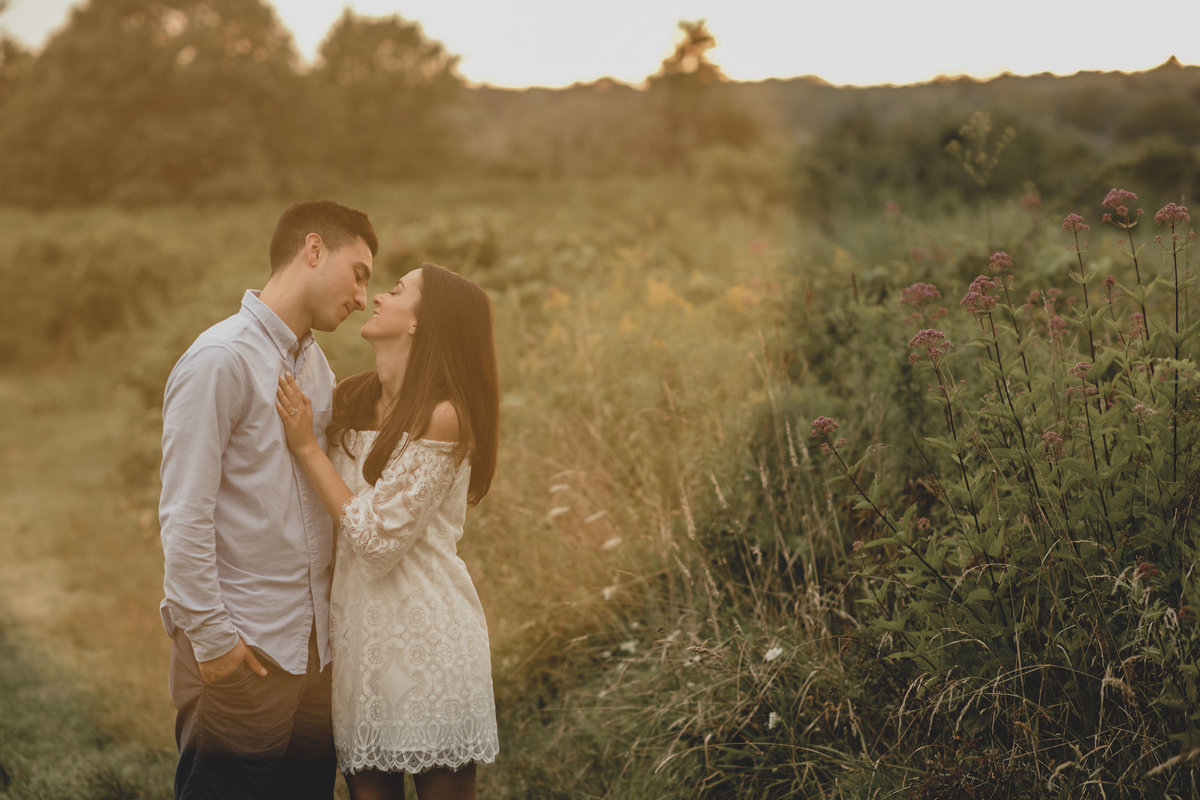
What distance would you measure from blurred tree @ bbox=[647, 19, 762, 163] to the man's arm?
27.6 metres

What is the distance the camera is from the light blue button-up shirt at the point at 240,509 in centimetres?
257

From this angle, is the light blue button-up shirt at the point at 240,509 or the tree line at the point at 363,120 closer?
the light blue button-up shirt at the point at 240,509

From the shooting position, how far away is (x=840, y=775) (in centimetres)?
316

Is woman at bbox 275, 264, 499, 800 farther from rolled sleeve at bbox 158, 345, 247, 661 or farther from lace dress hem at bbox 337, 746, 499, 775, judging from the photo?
rolled sleeve at bbox 158, 345, 247, 661

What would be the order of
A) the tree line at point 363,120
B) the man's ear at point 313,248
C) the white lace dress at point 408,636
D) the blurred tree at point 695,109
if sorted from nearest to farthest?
the white lace dress at point 408,636 < the man's ear at point 313,248 < the tree line at point 363,120 < the blurred tree at point 695,109

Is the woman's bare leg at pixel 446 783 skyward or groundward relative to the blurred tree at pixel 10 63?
groundward

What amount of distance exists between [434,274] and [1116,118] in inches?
492

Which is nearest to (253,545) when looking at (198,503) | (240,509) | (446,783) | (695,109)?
(240,509)

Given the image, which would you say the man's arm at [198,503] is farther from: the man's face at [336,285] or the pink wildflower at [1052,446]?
the pink wildflower at [1052,446]

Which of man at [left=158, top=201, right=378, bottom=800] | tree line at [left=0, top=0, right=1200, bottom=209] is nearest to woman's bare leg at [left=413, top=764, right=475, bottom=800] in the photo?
man at [left=158, top=201, right=378, bottom=800]

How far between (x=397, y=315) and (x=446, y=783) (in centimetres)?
137

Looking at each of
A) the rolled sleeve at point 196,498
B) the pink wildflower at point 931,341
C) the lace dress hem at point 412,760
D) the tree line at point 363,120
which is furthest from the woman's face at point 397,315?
the tree line at point 363,120

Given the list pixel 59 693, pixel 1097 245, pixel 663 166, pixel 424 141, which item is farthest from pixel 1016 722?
pixel 424 141

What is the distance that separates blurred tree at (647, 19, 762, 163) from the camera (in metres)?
29.0
